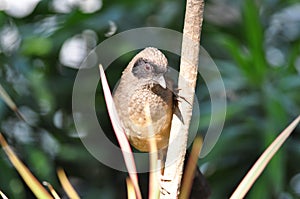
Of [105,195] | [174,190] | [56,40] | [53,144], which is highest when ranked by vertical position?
[174,190]

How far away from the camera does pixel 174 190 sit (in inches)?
29.4

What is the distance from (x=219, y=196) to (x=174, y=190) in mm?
991

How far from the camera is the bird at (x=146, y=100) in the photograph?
2.82ft

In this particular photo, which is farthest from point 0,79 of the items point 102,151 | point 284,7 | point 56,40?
point 284,7

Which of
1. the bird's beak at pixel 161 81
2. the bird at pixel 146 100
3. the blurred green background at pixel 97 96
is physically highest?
the bird's beak at pixel 161 81

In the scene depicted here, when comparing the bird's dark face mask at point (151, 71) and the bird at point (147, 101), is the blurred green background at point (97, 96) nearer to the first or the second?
the bird at point (147, 101)

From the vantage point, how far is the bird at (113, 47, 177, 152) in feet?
2.82

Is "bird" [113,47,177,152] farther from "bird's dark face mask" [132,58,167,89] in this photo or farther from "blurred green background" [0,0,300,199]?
"blurred green background" [0,0,300,199]

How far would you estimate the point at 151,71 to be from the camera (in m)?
0.87

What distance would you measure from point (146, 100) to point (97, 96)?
699 millimetres

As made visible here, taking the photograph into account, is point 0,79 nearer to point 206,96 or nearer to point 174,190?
point 206,96

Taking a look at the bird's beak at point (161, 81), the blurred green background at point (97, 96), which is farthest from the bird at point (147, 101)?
the blurred green background at point (97, 96)

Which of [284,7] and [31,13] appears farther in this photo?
[284,7]

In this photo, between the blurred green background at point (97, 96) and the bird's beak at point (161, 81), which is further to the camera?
the blurred green background at point (97, 96)
